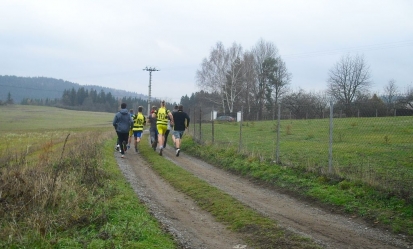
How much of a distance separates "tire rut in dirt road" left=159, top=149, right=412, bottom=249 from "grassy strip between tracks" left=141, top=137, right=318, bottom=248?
26 centimetres

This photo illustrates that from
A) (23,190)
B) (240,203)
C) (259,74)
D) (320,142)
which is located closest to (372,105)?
(240,203)

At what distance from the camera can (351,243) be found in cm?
565

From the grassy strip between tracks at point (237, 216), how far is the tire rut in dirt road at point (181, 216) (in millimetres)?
169

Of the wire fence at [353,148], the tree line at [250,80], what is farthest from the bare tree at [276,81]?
the wire fence at [353,148]

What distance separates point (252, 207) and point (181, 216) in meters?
1.42

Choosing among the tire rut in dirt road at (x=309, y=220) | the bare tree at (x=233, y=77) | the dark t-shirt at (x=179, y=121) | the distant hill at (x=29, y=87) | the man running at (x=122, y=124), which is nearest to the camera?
the tire rut in dirt road at (x=309, y=220)

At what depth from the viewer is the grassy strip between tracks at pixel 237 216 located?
18.3 ft

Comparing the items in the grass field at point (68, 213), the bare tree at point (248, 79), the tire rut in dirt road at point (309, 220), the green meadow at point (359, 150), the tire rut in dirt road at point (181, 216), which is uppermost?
the bare tree at point (248, 79)

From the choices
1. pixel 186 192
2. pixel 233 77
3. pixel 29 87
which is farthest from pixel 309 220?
pixel 29 87

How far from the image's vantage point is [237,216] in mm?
6855

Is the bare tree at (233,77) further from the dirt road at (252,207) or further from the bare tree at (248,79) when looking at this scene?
the dirt road at (252,207)

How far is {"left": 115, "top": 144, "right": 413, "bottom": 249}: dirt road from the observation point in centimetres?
574

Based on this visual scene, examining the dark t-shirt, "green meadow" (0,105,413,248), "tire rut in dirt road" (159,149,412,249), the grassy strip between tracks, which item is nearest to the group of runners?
the dark t-shirt

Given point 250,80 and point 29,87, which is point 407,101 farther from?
point 29,87
